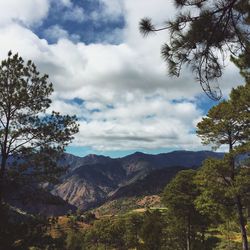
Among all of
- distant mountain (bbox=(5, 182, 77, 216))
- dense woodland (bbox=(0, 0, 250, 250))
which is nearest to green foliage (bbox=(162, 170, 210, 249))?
dense woodland (bbox=(0, 0, 250, 250))

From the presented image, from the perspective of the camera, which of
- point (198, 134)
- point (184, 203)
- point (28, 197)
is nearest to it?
point (28, 197)

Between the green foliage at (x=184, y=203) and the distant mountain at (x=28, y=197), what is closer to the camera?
the distant mountain at (x=28, y=197)

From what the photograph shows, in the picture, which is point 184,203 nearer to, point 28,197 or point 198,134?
point 198,134

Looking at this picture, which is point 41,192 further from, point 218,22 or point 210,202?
point 218,22

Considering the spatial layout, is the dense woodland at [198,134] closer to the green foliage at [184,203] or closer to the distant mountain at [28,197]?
the distant mountain at [28,197]

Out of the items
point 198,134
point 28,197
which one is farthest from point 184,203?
point 28,197

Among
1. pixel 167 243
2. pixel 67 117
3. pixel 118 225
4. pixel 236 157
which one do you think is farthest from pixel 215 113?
pixel 118 225

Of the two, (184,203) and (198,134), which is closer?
(198,134)

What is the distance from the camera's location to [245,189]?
24.8 meters

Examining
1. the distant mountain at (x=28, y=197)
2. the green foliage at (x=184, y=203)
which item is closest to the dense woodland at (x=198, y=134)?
the distant mountain at (x=28, y=197)

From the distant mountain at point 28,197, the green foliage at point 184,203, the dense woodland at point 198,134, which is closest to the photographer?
the dense woodland at point 198,134

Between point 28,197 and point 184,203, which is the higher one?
point 28,197

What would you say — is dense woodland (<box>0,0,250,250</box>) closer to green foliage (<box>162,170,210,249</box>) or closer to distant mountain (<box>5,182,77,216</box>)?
distant mountain (<box>5,182,77,216</box>)

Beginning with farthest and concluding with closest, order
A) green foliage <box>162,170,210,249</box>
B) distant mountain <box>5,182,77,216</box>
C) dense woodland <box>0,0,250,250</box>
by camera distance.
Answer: green foliage <box>162,170,210,249</box> → distant mountain <box>5,182,77,216</box> → dense woodland <box>0,0,250,250</box>
